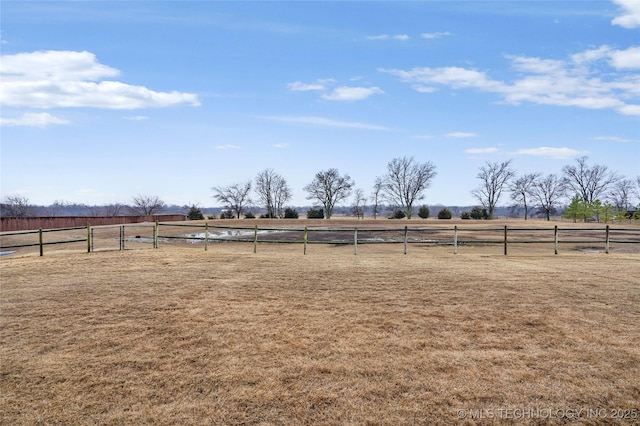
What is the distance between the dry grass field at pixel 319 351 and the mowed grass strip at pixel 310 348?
0.10 ft

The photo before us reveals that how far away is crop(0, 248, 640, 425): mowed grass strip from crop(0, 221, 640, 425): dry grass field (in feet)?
0.10

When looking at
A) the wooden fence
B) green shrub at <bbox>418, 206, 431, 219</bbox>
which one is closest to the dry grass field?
the wooden fence

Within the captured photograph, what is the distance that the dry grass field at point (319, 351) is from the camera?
4996 mm

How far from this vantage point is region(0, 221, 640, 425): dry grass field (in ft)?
16.4

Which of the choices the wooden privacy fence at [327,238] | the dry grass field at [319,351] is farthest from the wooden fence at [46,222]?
the dry grass field at [319,351]

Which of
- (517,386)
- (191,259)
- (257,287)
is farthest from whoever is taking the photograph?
(191,259)

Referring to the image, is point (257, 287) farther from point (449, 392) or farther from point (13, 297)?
point (449, 392)

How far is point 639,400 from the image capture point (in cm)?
513

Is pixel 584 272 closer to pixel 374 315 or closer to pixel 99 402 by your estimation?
pixel 374 315

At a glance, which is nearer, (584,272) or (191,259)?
(584,272)

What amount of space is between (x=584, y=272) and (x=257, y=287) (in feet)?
34.3

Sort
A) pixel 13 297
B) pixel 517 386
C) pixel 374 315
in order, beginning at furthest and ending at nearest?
pixel 13 297 < pixel 374 315 < pixel 517 386

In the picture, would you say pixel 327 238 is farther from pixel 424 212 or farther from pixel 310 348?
pixel 424 212

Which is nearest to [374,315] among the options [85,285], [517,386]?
[517,386]
